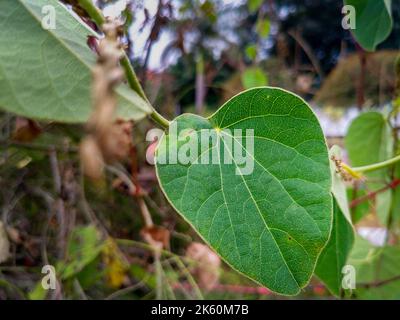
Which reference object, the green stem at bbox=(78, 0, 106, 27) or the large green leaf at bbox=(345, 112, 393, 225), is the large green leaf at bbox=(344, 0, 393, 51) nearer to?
the large green leaf at bbox=(345, 112, 393, 225)

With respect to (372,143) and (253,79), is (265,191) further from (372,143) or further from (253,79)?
(253,79)

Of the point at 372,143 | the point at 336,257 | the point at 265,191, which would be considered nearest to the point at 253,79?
the point at 372,143

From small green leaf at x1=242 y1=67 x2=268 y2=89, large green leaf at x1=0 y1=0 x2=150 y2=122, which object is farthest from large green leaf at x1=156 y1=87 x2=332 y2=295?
small green leaf at x1=242 y1=67 x2=268 y2=89

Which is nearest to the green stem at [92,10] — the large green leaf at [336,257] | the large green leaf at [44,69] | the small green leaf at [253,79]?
the large green leaf at [44,69]

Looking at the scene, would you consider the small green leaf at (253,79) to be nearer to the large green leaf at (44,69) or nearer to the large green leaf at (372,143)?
the large green leaf at (372,143)

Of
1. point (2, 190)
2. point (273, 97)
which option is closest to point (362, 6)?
point (273, 97)

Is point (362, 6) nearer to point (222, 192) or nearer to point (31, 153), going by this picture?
point (222, 192)
